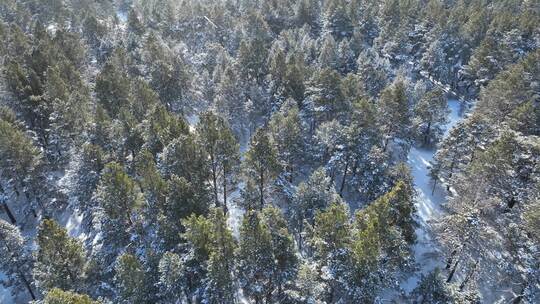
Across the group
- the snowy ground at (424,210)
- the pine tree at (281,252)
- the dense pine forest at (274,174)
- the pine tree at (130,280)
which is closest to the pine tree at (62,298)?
the dense pine forest at (274,174)

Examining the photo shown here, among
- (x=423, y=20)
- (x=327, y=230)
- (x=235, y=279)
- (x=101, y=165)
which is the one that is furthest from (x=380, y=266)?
(x=423, y=20)

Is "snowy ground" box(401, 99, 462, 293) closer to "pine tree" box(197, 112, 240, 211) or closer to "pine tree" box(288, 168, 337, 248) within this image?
"pine tree" box(288, 168, 337, 248)

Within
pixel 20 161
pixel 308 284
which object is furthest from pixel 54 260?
pixel 308 284

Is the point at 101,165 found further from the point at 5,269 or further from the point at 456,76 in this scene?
the point at 456,76

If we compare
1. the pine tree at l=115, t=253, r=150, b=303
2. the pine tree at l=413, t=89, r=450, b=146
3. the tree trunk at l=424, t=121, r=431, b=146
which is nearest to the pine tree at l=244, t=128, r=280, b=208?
the pine tree at l=115, t=253, r=150, b=303

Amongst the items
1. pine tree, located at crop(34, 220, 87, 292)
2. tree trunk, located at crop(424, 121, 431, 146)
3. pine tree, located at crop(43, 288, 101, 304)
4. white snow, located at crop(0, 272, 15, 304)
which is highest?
pine tree, located at crop(43, 288, 101, 304)

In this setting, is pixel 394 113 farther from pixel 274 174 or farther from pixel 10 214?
pixel 10 214
